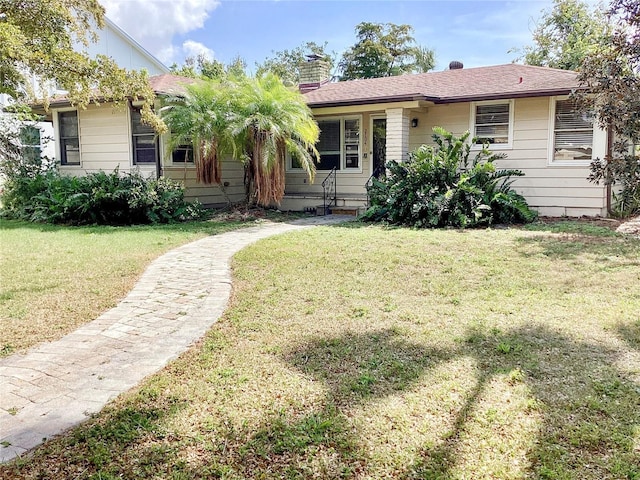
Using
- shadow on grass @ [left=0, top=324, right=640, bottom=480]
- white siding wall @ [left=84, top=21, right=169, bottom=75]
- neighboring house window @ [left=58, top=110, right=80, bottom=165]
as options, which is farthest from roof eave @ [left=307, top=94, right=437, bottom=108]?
white siding wall @ [left=84, top=21, right=169, bottom=75]

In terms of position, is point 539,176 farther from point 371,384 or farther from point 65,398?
point 65,398

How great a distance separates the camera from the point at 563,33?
1003 inches

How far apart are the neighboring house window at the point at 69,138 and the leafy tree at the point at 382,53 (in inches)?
841

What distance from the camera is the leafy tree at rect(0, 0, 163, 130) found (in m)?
6.02

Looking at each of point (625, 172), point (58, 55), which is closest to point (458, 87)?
point (625, 172)

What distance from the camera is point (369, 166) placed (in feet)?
45.9

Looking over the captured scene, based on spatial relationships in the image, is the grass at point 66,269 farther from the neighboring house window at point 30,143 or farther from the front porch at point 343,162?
the neighboring house window at point 30,143

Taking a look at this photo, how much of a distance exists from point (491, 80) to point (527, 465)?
39.2 ft

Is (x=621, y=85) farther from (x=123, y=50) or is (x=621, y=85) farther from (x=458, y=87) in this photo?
(x=123, y=50)

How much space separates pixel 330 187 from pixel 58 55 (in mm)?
8926

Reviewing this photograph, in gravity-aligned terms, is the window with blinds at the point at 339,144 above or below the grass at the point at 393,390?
above

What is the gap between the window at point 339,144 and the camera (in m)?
14.2

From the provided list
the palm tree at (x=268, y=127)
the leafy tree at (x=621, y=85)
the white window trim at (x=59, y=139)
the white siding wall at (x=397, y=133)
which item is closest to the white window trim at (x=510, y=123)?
the white siding wall at (x=397, y=133)

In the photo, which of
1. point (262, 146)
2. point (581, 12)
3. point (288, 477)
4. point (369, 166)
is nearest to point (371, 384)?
point (288, 477)
